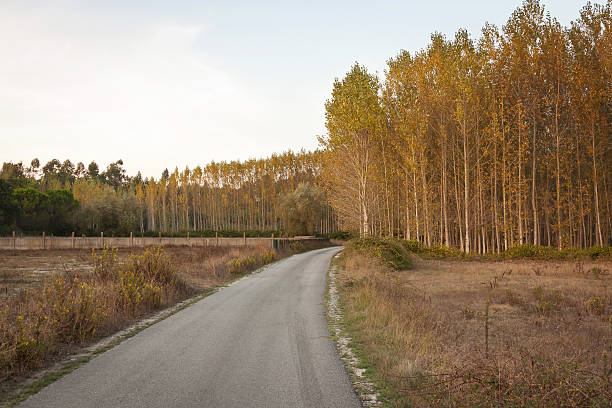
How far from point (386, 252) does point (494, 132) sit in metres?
10.8

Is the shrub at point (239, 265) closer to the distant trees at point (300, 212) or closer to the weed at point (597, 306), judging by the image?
the weed at point (597, 306)

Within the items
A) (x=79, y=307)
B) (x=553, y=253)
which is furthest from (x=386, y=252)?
(x=79, y=307)

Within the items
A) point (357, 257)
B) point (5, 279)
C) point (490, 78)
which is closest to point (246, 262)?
point (357, 257)

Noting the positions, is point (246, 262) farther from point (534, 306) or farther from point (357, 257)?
point (534, 306)

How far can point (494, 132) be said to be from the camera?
2434 centimetres

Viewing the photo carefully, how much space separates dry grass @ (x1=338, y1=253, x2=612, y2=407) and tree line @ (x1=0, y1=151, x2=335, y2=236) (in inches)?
1786

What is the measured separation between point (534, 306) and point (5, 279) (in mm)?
22704

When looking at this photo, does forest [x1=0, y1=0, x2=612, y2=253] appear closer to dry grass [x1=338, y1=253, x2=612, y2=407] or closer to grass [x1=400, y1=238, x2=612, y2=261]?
grass [x1=400, y1=238, x2=612, y2=261]

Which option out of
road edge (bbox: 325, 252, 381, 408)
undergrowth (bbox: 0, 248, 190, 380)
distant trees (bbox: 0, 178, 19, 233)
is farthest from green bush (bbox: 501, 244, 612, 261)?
distant trees (bbox: 0, 178, 19, 233)

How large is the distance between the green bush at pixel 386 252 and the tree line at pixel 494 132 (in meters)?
4.74

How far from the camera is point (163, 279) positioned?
531 inches

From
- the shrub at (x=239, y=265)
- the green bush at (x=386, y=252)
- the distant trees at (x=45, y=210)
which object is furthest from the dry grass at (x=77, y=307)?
the distant trees at (x=45, y=210)

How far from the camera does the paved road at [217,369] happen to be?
4734 mm

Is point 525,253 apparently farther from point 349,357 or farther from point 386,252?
point 349,357
